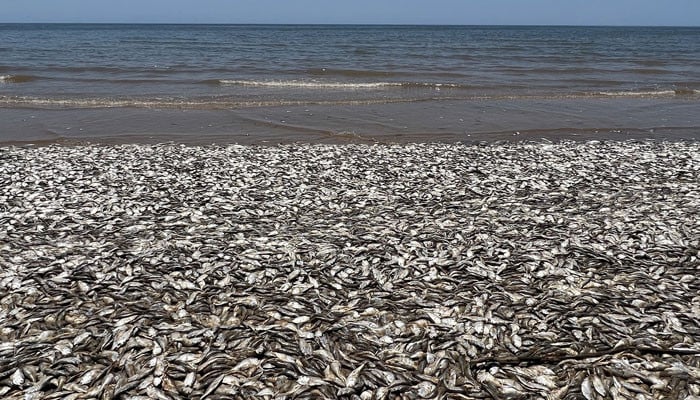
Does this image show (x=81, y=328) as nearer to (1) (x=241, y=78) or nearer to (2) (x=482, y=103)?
(2) (x=482, y=103)

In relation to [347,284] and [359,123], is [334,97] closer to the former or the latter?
[359,123]

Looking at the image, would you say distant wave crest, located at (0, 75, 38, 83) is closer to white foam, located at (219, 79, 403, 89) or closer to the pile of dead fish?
white foam, located at (219, 79, 403, 89)

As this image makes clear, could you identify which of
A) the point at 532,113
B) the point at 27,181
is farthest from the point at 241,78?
the point at 27,181

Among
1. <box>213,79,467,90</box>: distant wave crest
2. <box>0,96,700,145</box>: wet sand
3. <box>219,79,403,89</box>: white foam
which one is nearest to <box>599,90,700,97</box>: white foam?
<box>0,96,700,145</box>: wet sand

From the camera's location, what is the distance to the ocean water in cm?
1992

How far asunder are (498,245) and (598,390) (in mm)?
3537

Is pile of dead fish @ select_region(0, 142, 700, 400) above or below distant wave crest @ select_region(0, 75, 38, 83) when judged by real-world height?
below

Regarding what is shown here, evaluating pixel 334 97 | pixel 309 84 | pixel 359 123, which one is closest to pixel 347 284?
pixel 359 123

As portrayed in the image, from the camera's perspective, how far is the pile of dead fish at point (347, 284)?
597 centimetres

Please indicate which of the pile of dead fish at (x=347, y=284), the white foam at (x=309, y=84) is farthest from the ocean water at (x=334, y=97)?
the pile of dead fish at (x=347, y=284)

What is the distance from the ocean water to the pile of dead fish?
23.0 feet

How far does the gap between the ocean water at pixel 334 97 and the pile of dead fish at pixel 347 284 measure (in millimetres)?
7014

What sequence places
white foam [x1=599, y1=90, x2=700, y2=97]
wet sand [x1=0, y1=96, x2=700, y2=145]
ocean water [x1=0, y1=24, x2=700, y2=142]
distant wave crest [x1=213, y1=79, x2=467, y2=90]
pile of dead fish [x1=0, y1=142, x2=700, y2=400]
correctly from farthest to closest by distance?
1. distant wave crest [x1=213, y1=79, x2=467, y2=90]
2. white foam [x1=599, y1=90, x2=700, y2=97]
3. ocean water [x1=0, y1=24, x2=700, y2=142]
4. wet sand [x1=0, y1=96, x2=700, y2=145]
5. pile of dead fish [x1=0, y1=142, x2=700, y2=400]

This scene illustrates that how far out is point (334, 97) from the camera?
26.7 meters
